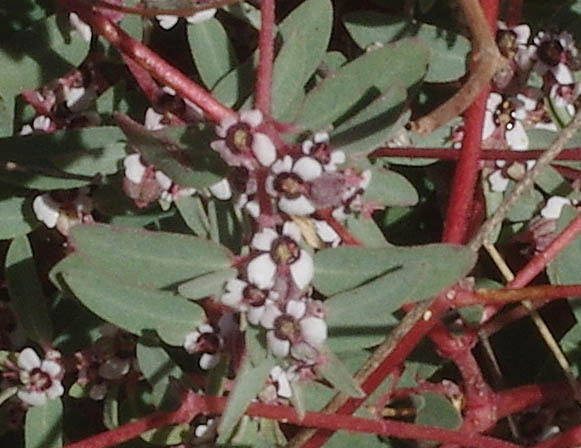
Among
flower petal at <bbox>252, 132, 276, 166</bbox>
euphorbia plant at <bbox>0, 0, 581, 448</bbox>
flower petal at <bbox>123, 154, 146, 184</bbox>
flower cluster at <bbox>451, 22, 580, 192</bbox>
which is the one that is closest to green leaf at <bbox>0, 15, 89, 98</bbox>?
euphorbia plant at <bbox>0, 0, 581, 448</bbox>

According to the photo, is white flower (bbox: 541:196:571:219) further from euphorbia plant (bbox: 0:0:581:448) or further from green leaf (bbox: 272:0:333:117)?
green leaf (bbox: 272:0:333:117)

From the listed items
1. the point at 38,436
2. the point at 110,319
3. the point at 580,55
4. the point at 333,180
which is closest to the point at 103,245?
the point at 110,319

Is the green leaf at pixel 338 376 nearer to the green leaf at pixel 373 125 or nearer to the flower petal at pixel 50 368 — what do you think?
the green leaf at pixel 373 125

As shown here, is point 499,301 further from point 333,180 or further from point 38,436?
point 38,436

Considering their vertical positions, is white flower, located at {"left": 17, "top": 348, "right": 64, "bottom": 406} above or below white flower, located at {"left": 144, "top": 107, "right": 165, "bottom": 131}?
below

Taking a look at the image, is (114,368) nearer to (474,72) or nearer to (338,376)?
(338,376)

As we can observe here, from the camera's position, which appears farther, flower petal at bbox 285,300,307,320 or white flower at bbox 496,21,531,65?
white flower at bbox 496,21,531,65

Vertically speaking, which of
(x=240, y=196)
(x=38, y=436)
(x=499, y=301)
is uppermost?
(x=240, y=196)
